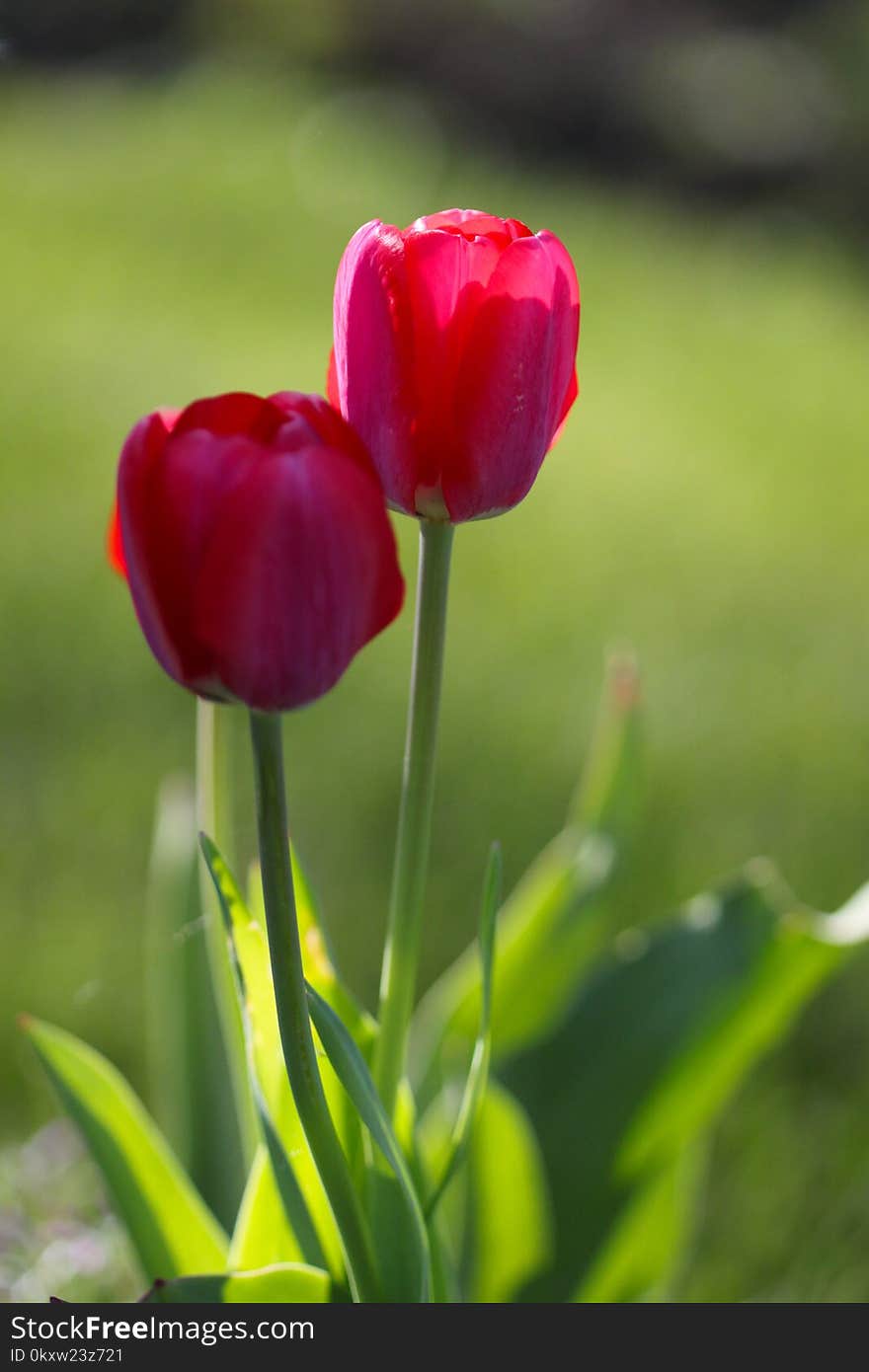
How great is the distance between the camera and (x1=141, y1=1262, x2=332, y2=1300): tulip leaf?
1.44ft

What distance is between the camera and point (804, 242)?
11.4 feet

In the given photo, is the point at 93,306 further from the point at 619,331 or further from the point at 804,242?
the point at 804,242

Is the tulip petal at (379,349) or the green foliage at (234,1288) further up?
the tulip petal at (379,349)

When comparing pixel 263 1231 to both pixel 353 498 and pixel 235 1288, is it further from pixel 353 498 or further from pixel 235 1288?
pixel 353 498

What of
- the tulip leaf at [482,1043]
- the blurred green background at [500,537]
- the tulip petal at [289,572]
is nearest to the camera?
the tulip petal at [289,572]

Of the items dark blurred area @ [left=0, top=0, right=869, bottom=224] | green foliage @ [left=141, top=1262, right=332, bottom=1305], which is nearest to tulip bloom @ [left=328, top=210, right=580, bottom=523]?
green foliage @ [left=141, top=1262, right=332, bottom=1305]

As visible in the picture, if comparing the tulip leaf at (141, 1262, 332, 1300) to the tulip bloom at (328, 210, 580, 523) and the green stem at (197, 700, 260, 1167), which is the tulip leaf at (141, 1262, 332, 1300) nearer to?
the green stem at (197, 700, 260, 1167)

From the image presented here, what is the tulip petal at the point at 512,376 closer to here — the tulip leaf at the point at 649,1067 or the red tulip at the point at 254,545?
the red tulip at the point at 254,545

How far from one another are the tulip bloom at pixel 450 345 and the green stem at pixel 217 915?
7.4 inches

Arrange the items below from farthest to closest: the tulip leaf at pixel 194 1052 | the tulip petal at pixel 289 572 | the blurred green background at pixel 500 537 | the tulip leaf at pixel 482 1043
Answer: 1. the blurred green background at pixel 500 537
2. the tulip leaf at pixel 194 1052
3. the tulip leaf at pixel 482 1043
4. the tulip petal at pixel 289 572

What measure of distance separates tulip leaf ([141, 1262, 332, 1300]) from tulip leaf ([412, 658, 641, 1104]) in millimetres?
181

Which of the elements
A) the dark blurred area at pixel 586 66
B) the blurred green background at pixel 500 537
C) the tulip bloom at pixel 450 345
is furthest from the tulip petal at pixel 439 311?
the dark blurred area at pixel 586 66

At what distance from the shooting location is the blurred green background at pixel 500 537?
3.91 feet

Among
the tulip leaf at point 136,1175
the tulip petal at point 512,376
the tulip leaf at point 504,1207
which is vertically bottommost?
the tulip leaf at point 504,1207
